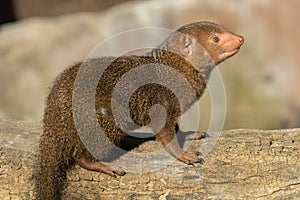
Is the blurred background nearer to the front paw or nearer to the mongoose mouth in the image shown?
the mongoose mouth

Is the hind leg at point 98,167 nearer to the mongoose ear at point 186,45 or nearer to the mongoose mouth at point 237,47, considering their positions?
the mongoose ear at point 186,45

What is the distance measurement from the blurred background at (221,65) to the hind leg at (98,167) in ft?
10.5

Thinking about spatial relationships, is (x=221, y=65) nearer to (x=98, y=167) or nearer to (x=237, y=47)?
(x=237, y=47)

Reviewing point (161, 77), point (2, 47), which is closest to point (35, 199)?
point (161, 77)

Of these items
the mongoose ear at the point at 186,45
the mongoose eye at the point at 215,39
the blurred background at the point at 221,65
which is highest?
the mongoose eye at the point at 215,39

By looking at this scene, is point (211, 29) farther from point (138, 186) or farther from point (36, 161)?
point (36, 161)

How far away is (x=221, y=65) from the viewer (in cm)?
669

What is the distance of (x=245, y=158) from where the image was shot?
3.51 meters

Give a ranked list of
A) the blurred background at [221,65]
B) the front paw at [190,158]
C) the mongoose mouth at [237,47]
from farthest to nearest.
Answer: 1. the blurred background at [221,65]
2. the mongoose mouth at [237,47]
3. the front paw at [190,158]

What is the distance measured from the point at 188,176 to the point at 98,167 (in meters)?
0.48

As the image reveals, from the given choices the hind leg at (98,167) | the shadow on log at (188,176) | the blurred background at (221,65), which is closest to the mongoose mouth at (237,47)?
the shadow on log at (188,176)

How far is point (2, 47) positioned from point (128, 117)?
12.5 ft

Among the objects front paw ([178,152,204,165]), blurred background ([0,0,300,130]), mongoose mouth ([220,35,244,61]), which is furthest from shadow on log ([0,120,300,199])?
blurred background ([0,0,300,130])

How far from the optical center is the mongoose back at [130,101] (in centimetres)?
331
